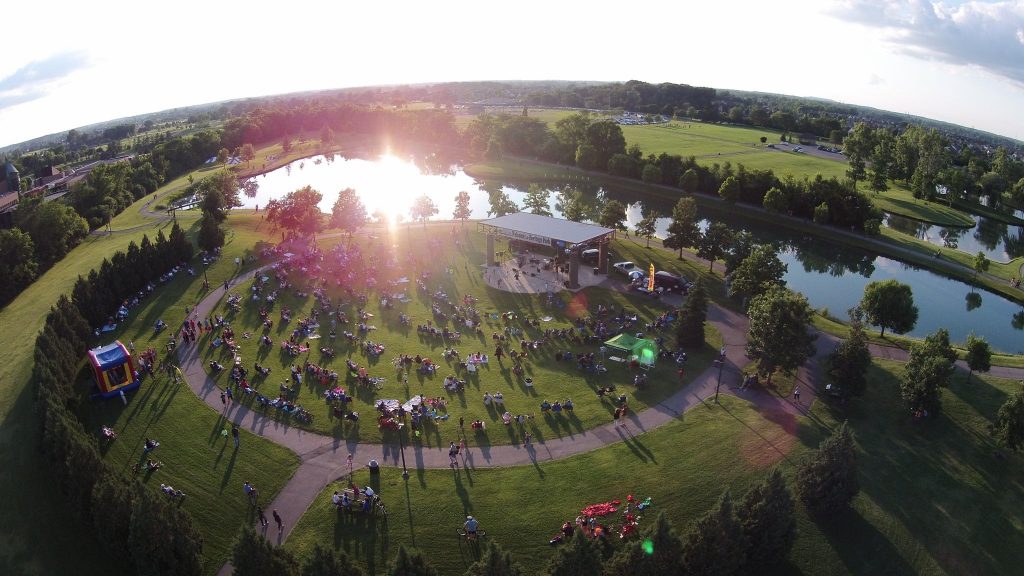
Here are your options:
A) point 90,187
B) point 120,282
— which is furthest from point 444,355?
point 90,187

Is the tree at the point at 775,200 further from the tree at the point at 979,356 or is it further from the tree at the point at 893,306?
the tree at the point at 979,356

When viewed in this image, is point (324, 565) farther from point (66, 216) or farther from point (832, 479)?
point (66, 216)

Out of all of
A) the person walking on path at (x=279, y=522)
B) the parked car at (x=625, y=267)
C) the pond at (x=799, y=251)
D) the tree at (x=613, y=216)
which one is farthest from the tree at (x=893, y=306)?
the person walking on path at (x=279, y=522)

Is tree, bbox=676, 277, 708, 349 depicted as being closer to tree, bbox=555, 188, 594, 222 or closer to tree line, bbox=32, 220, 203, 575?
tree, bbox=555, 188, 594, 222

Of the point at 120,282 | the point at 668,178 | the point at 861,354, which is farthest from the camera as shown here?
the point at 668,178

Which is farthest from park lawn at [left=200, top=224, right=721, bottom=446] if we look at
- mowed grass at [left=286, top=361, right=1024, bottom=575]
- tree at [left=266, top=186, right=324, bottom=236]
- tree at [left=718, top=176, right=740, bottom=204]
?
tree at [left=718, top=176, right=740, bottom=204]

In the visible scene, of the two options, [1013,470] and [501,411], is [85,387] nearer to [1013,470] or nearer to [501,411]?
[501,411]
